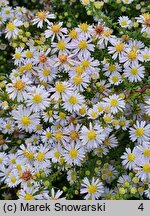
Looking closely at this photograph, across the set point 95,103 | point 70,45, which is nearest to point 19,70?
point 70,45

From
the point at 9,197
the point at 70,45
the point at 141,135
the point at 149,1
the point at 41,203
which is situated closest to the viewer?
the point at 41,203

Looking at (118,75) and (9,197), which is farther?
(9,197)

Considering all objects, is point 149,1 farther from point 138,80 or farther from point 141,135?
point 141,135

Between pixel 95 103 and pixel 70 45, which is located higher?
pixel 70 45

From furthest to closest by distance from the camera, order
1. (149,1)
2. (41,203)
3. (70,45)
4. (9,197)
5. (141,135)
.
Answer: (149,1) → (9,197) → (70,45) → (141,135) → (41,203)

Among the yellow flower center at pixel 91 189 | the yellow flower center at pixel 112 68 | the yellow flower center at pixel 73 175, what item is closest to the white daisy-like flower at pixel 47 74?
the yellow flower center at pixel 112 68

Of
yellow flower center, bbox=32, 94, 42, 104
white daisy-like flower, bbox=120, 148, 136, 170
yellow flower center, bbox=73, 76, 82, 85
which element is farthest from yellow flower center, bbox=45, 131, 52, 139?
white daisy-like flower, bbox=120, 148, 136, 170
